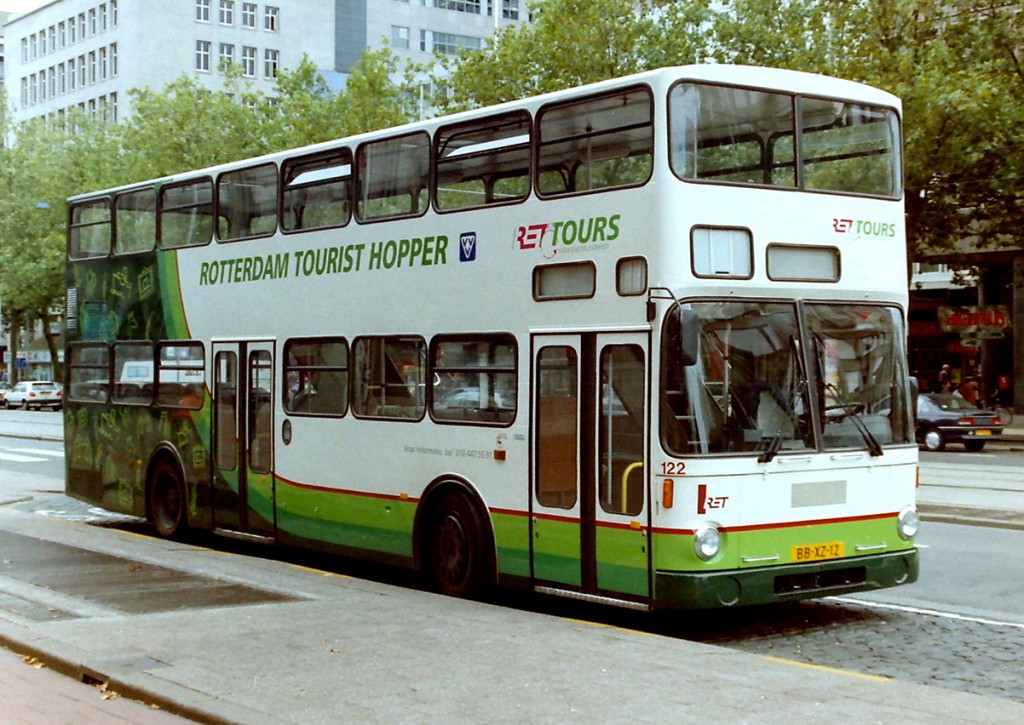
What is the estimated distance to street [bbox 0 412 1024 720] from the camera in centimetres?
883

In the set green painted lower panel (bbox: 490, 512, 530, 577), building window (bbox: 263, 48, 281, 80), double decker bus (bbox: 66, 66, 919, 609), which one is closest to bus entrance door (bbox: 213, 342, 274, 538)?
double decker bus (bbox: 66, 66, 919, 609)

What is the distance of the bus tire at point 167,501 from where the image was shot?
15.7 meters

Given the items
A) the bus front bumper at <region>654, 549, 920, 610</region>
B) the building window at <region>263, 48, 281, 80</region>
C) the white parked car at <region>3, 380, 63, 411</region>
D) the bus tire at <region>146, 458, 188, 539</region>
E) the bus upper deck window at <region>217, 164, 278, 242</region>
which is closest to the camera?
the bus front bumper at <region>654, 549, 920, 610</region>

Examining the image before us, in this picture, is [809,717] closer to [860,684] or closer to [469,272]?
[860,684]

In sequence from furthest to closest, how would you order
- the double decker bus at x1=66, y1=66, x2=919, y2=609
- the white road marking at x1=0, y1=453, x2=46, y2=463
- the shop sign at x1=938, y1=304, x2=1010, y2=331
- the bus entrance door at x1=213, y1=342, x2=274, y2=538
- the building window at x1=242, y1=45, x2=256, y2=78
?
the building window at x1=242, y1=45, x2=256, y2=78 < the shop sign at x1=938, y1=304, x2=1010, y2=331 < the white road marking at x1=0, y1=453, x2=46, y2=463 < the bus entrance door at x1=213, y1=342, x2=274, y2=538 < the double decker bus at x1=66, y1=66, x2=919, y2=609

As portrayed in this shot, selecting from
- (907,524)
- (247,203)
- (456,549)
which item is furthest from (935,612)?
(247,203)

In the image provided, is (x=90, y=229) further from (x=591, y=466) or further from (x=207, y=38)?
(x=207, y=38)

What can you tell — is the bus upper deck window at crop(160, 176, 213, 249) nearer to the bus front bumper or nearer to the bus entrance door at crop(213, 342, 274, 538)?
the bus entrance door at crop(213, 342, 274, 538)

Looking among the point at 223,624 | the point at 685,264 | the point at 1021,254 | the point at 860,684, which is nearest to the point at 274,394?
the point at 223,624

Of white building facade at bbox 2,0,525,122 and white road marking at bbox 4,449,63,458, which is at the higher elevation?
white building facade at bbox 2,0,525,122

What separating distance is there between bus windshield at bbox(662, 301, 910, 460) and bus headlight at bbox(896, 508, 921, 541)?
519 millimetres

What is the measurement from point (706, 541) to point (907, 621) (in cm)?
204

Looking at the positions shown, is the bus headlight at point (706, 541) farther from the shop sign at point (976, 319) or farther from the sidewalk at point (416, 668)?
the shop sign at point (976, 319)

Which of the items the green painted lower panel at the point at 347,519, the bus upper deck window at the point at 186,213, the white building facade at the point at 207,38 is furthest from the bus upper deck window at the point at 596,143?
the white building facade at the point at 207,38
